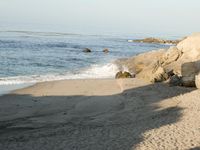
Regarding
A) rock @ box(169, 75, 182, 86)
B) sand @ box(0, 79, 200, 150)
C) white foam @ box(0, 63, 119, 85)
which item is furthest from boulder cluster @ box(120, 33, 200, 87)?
white foam @ box(0, 63, 119, 85)

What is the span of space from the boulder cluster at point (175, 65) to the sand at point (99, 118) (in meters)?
0.95

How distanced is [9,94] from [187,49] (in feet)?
48.5

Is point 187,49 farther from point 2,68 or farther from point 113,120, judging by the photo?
point 113,120

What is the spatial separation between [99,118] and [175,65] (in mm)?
13426

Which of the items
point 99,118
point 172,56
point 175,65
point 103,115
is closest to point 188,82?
point 175,65

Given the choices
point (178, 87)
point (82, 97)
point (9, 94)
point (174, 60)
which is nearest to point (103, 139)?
point (82, 97)

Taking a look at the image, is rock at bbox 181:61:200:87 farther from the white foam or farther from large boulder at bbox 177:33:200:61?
the white foam

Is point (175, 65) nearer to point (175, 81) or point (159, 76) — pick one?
point (159, 76)

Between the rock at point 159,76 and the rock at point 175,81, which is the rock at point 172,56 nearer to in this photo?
the rock at point 159,76

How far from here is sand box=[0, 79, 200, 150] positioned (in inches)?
449

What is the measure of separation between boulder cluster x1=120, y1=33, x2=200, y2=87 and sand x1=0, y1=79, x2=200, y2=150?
0.95 metres

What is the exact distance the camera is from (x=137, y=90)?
67.9 feet

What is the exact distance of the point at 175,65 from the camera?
27.0m

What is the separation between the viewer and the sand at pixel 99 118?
11.4 metres
